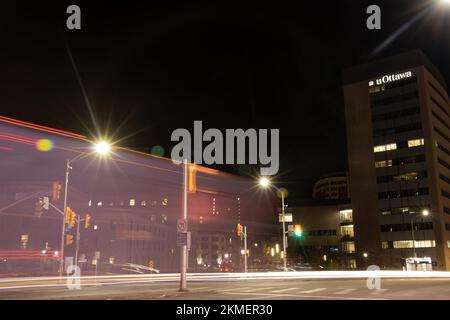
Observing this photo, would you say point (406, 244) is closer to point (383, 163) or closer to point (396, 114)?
point (383, 163)

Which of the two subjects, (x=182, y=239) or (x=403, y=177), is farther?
(x=403, y=177)

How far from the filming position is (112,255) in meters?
93.2

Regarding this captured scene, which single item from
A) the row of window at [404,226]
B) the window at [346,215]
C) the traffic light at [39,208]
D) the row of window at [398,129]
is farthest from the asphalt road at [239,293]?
the window at [346,215]

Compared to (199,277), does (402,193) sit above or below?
above

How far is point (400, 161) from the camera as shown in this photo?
110 m

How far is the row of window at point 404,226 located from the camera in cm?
10069

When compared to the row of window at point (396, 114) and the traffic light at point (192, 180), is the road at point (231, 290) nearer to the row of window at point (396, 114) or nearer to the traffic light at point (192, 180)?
the traffic light at point (192, 180)

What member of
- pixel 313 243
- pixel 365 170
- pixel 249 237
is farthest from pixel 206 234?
pixel 365 170

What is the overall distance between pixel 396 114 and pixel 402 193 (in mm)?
20115

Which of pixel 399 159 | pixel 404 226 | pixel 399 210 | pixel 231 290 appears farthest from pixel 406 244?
pixel 231 290

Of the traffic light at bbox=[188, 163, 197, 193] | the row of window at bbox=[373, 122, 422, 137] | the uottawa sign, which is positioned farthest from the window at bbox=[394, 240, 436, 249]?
the traffic light at bbox=[188, 163, 197, 193]

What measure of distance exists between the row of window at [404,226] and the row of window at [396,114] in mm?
26706
